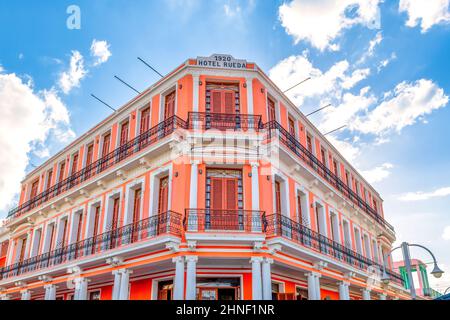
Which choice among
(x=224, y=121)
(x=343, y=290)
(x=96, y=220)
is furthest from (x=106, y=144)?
(x=343, y=290)

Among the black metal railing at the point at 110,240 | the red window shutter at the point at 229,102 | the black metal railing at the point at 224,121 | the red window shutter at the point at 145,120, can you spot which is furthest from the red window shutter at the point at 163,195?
the red window shutter at the point at 229,102

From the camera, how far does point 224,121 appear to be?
1538cm

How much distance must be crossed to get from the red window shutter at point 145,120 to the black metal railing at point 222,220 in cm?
560

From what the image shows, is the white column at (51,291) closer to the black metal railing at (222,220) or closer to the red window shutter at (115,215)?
the red window shutter at (115,215)

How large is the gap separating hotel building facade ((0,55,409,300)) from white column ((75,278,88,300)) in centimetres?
6

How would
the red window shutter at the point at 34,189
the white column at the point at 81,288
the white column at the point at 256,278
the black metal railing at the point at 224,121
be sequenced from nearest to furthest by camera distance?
the white column at the point at 256,278 < the black metal railing at the point at 224,121 < the white column at the point at 81,288 < the red window shutter at the point at 34,189

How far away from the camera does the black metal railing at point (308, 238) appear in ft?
45.6

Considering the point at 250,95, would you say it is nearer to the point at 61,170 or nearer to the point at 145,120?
the point at 145,120

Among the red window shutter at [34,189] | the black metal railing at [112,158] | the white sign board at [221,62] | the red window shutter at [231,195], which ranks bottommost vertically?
the red window shutter at [231,195]

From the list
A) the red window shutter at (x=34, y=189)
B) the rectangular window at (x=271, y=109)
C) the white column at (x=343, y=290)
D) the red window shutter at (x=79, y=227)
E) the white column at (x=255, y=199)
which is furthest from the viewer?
the red window shutter at (x=34, y=189)

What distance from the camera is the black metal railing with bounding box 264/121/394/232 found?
1568cm

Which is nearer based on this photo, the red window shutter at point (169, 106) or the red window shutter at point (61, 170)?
the red window shutter at point (169, 106)

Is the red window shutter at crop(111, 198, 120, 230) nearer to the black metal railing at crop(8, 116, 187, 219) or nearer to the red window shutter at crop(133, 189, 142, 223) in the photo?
the red window shutter at crop(133, 189, 142, 223)
